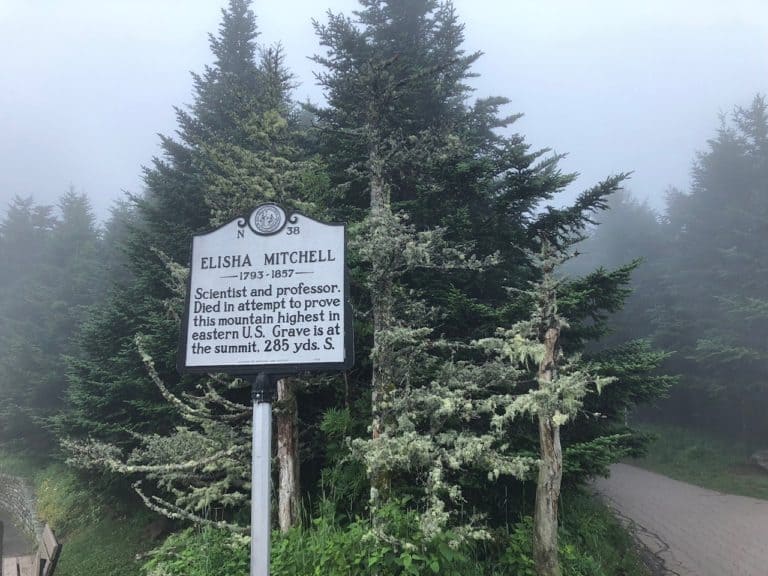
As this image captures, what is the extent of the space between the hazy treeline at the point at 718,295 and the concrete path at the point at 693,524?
6.04 m

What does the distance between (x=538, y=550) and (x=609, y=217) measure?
1564 inches

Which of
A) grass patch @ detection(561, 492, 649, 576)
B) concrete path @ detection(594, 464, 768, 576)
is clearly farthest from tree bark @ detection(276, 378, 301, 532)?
concrete path @ detection(594, 464, 768, 576)

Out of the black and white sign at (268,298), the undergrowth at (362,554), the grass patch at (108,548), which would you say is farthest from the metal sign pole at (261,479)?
the grass patch at (108,548)

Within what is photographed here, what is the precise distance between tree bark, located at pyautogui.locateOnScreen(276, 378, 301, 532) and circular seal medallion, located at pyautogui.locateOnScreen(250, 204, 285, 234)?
3531mm

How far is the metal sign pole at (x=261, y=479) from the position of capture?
3475 millimetres

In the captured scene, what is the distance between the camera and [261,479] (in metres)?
3.56

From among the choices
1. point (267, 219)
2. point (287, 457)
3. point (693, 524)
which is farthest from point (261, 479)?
point (693, 524)

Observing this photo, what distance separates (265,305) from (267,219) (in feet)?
2.30

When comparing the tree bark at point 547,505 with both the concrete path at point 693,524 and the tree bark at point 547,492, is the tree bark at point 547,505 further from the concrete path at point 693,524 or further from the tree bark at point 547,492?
the concrete path at point 693,524

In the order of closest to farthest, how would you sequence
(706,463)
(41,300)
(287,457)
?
(287,457) → (706,463) → (41,300)

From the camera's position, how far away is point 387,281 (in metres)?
6.91

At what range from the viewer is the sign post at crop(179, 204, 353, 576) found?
3.73 m

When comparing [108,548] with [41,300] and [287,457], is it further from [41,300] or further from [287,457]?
[41,300]

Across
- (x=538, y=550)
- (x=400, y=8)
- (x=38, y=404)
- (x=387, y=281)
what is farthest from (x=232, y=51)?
(x=538, y=550)
